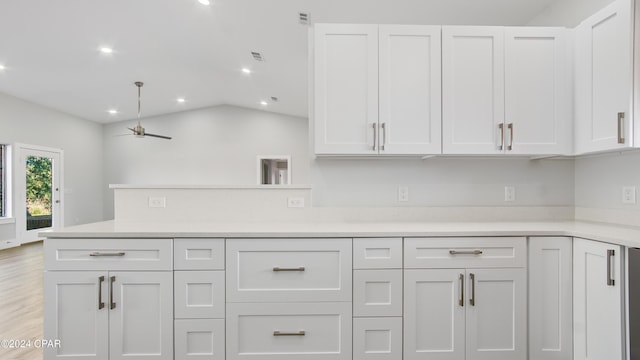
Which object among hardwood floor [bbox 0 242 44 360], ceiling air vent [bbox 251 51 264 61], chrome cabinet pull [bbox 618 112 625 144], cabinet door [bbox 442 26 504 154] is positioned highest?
ceiling air vent [bbox 251 51 264 61]

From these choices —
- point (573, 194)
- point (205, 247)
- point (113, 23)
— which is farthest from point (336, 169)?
point (113, 23)

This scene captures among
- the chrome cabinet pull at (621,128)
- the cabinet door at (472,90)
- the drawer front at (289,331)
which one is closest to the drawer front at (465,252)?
the drawer front at (289,331)

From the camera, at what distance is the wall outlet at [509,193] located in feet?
7.64

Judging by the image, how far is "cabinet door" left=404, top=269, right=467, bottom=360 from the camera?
174 centimetres

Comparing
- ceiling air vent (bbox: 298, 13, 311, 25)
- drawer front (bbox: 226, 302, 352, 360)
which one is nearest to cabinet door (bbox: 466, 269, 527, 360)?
drawer front (bbox: 226, 302, 352, 360)

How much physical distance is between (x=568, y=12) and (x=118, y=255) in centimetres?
326

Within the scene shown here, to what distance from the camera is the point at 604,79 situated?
1838mm

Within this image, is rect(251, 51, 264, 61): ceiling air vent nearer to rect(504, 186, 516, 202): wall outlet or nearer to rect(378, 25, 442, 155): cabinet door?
rect(378, 25, 442, 155): cabinet door

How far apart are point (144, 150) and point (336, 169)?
7720 millimetres

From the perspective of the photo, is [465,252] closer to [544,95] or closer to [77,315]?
[544,95]

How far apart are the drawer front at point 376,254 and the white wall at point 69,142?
710 centimetres

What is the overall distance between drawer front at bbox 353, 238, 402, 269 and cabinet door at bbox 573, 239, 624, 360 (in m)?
0.95

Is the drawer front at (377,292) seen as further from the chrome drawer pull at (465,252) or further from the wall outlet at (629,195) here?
the wall outlet at (629,195)

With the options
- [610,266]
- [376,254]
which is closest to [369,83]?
[376,254]
